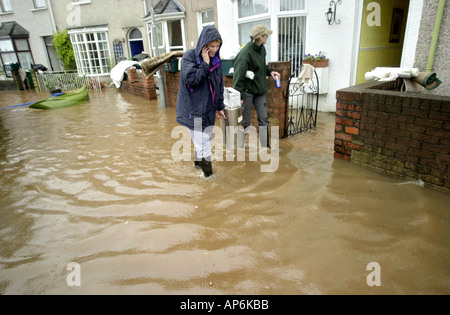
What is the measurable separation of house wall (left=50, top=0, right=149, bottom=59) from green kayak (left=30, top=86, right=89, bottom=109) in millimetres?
6415

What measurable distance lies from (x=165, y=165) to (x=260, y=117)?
5.93ft

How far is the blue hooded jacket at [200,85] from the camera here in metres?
3.27

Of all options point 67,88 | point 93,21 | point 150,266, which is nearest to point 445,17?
A: point 150,266

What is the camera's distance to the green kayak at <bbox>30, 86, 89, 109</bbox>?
9789 millimetres

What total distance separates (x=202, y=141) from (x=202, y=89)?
66 centimetres

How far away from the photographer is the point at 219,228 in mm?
2824

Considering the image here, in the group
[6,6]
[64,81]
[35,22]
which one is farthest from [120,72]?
[6,6]

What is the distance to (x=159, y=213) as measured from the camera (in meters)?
3.14

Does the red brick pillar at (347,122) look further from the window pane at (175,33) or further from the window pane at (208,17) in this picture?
the window pane at (175,33)

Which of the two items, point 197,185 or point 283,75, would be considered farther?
point 283,75

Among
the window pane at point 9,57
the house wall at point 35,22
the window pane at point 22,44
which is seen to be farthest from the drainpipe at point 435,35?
the window pane at point 9,57

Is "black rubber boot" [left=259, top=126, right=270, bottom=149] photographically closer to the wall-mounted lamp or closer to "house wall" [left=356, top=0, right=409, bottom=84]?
"house wall" [left=356, top=0, right=409, bottom=84]

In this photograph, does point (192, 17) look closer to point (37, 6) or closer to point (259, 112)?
point (259, 112)
